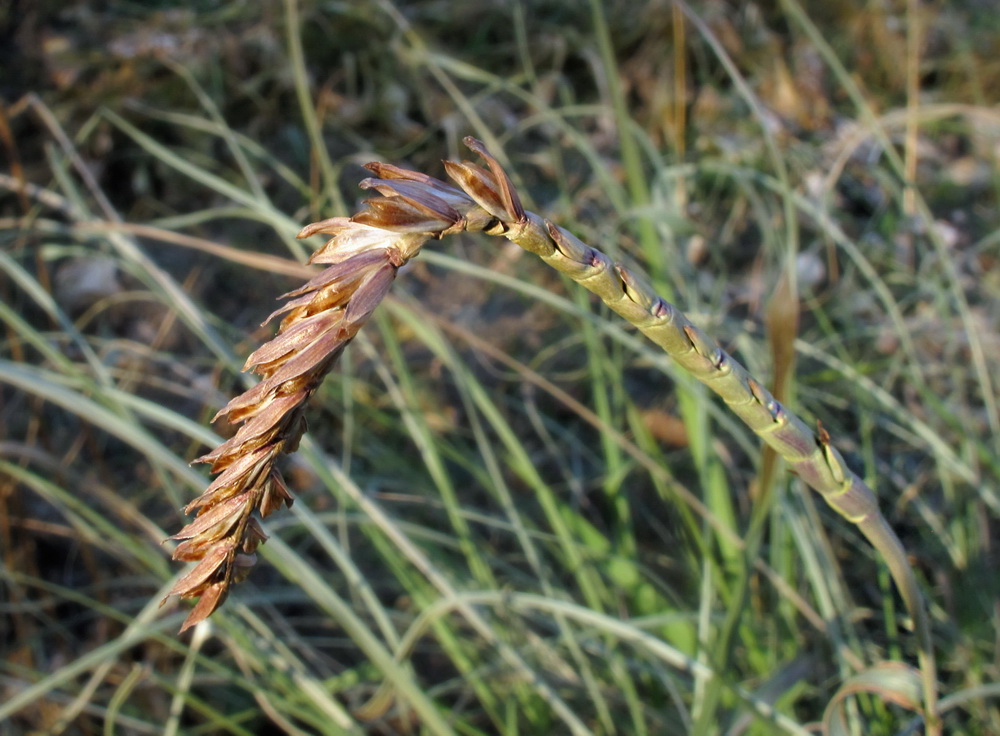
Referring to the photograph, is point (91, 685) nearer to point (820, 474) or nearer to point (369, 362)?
point (369, 362)

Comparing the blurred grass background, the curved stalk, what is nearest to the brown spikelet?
the curved stalk

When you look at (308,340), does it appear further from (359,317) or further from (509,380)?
→ (509,380)

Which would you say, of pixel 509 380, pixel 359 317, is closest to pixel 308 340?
pixel 359 317

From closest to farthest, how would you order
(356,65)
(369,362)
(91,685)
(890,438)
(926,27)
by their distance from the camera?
(91,685) < (890,438) < (369,362) < (356,65) < (926,27)

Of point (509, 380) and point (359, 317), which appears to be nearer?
point (359, 317)

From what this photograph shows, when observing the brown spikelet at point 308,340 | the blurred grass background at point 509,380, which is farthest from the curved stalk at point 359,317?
the blurred grass background at point 509,380

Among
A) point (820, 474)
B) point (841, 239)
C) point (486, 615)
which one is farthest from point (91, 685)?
point (841, 239)

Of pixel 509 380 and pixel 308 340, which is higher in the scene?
pixel 308 340

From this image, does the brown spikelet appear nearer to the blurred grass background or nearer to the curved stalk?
the curved stalk
